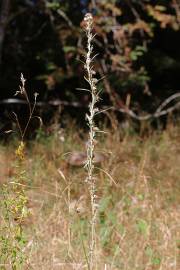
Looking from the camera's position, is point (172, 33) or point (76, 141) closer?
point (76, 141)

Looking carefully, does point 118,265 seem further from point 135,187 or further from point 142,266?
point 135,187

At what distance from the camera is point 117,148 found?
6.05 meters

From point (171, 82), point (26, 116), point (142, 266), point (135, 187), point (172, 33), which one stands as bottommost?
point (142, 266)

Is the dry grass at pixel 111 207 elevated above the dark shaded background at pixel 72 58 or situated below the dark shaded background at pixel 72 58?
below

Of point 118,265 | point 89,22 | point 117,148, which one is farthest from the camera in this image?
point 117,148

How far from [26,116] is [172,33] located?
3.02m

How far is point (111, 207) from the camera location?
446 centimetres

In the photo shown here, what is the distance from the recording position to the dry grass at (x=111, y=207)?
11.1ft

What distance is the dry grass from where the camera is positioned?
3.38 m

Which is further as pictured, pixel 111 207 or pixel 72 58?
pixel 72 58

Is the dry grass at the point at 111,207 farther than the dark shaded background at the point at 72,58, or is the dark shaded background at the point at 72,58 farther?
the dark shaded background at the point at 72,58

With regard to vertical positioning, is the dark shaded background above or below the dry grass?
above

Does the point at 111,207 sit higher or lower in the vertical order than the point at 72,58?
lower

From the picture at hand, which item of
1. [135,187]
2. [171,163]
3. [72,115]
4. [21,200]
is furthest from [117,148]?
[21,200]
